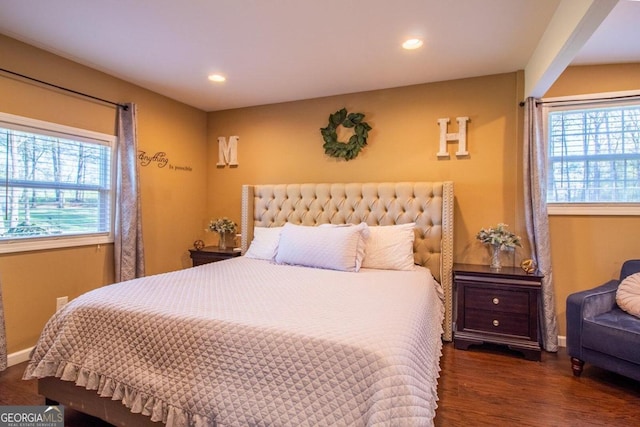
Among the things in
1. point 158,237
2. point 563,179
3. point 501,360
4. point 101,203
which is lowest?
point 501,360

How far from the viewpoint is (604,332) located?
2250 mm

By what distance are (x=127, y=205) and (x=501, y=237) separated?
3539 millimetres

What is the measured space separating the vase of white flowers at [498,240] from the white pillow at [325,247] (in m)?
1.09

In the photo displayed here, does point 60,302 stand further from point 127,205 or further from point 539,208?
point 539,208

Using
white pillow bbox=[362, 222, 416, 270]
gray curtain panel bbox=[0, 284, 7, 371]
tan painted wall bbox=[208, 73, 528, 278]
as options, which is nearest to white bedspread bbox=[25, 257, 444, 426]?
white pillow bbox=[362, 222, 416, 270]

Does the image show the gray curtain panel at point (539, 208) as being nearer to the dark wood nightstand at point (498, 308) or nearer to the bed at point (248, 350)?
the dark wood nightstand at point (498, 308)

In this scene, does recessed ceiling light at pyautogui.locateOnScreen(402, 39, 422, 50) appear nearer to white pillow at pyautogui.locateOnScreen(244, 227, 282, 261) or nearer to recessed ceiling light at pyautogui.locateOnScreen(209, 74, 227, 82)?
recessed ceiling light at pyautogui.locateOnScreen(209, 74, 227, 82)

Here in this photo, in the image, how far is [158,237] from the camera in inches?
148

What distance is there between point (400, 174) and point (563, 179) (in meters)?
1.46

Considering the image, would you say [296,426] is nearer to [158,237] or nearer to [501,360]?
[501,360]

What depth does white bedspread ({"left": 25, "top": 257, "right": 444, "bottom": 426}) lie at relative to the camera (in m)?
1.22

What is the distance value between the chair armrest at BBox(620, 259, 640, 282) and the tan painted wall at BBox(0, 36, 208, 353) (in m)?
4.43

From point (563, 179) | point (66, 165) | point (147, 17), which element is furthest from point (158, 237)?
point (563, 179)

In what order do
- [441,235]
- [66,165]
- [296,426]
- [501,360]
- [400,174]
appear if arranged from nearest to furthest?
[296,426] → [501,360] → [66,165] → [441,235] → [400,174]
